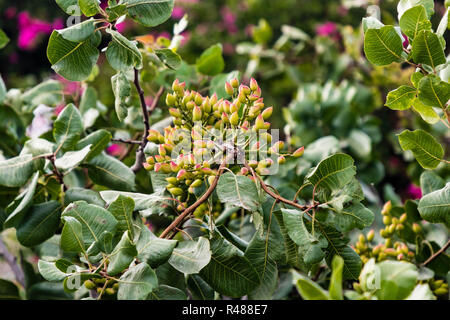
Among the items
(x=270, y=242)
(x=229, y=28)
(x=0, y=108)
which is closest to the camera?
(x=270, y=242)

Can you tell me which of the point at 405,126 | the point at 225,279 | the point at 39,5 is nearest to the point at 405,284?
the point at 225,279

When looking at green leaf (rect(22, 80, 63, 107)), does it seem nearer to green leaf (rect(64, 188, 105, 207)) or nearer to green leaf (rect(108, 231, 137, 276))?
green leaf (rect(64, 188, 105, 207))

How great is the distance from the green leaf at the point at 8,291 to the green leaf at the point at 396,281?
0.85 m

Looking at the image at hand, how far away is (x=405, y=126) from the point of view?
8.18ft

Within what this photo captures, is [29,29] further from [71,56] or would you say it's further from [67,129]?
[71,56]

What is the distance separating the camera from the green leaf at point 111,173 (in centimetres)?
99

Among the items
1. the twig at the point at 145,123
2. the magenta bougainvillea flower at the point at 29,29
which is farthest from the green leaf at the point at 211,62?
the magenta bougainvillea flower at the point at 29,29

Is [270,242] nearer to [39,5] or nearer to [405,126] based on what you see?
[405,126]

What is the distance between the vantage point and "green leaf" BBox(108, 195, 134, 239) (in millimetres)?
736

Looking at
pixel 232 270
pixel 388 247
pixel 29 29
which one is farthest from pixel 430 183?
pixel 29 29

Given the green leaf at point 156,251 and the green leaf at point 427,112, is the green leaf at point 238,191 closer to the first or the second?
the green leaf at point 156,251

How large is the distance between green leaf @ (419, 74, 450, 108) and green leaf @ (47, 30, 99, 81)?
0.56m

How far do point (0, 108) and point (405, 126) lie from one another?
1.98 m

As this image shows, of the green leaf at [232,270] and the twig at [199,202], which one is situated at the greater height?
the twig at [199,202]
